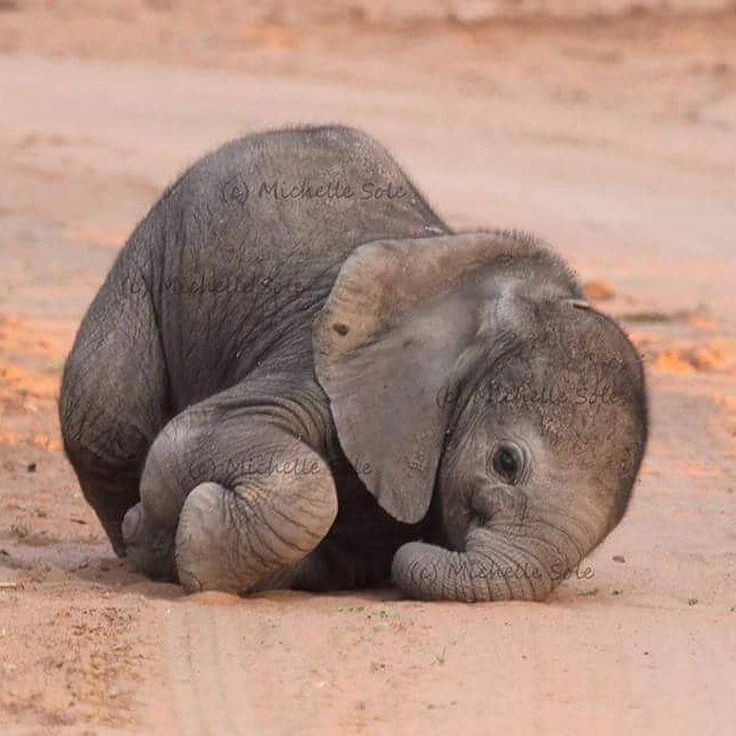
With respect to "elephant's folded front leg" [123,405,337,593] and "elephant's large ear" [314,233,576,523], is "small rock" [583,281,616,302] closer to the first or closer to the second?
"elephant's large ear" [314,233,576,523]

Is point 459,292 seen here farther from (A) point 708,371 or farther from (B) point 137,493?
(A) point 708,371

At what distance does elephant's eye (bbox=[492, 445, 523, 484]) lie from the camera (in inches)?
303

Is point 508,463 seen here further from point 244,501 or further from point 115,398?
point 115,398

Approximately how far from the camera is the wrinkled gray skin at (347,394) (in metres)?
7.67

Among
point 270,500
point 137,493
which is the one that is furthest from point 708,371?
point 270,500

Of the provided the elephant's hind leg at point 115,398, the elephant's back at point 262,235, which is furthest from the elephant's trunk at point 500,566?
the elephant's hind leg at point 115,398

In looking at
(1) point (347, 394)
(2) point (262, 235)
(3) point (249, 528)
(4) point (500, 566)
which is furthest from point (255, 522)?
(2) point (262, 235)

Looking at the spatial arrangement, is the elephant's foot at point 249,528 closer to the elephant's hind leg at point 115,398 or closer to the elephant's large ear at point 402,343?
the elephant's large ear at point 402,343

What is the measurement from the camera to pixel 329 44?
25984 mm

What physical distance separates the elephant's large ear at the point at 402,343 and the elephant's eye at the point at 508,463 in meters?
0.27

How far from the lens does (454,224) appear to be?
17969 millimetres

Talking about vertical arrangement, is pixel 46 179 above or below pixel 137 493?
below

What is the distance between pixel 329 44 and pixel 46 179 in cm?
Result: 772

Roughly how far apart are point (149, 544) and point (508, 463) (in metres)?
1.31
